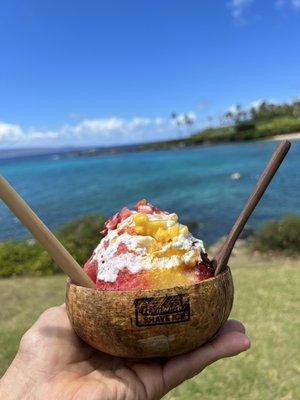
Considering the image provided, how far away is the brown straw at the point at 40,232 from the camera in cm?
163

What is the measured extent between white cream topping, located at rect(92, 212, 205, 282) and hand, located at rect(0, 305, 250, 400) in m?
0.36

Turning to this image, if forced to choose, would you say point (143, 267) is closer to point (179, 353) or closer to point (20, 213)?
point (179, 353)

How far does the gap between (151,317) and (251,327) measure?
2.85 meters

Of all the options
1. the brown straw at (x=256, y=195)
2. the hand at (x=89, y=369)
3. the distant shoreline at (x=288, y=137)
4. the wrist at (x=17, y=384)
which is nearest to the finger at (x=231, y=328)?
the hand at (x=89, y=369)

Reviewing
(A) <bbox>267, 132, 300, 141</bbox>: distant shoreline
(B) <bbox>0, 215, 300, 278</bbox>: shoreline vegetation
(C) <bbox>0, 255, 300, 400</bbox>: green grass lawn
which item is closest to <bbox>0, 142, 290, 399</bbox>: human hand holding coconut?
(C) <bbox>0, 255, 300, 400</bbox>: green grass lawn

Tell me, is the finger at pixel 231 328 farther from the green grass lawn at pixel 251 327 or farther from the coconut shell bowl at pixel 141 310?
the green grass lawn at pixel 251 327

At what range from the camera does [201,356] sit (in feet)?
6.27

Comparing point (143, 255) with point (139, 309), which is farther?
point (143, 255)

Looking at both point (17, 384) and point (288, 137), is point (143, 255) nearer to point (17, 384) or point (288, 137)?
point (17, 384)

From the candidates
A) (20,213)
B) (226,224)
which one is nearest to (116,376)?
(20,213)

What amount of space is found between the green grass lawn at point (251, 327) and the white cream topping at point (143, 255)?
1.97m

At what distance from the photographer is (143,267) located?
71.1 inches

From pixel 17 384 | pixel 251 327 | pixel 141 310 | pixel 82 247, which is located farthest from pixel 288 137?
pixel 141 310

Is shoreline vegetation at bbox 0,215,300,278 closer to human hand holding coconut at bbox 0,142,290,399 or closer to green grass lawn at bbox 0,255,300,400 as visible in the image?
green grass lawn at bbox 0,255,300,400
